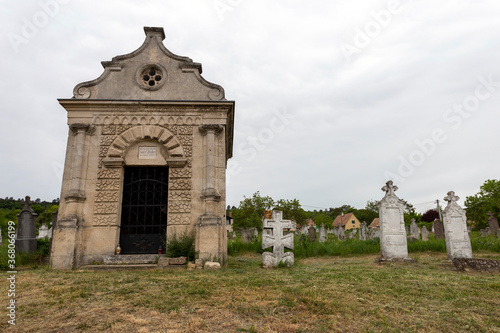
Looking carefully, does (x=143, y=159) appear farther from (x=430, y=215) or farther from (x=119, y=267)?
(x=430, y=215)

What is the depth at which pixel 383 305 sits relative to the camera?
4.62 m

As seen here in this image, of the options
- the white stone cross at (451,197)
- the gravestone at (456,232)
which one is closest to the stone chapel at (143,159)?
the gravestone at (456,232)

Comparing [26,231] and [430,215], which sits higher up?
[430,215]

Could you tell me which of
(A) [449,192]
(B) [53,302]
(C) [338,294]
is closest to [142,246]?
(B) [53,302]

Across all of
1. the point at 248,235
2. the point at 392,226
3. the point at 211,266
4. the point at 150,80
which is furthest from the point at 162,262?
the point at 248,235

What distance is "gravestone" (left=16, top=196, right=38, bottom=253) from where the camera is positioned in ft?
40.2

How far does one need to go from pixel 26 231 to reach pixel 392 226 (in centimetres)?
1419

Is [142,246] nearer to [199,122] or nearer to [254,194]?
[199,122]

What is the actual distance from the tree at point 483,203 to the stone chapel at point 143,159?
41.7 metres

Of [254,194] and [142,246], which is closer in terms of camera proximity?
[142,246]

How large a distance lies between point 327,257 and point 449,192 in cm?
520

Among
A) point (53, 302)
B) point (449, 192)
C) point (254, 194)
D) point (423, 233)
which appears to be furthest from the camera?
point (254, 194)

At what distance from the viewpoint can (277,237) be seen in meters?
10.3

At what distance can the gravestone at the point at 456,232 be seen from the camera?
1126cm
